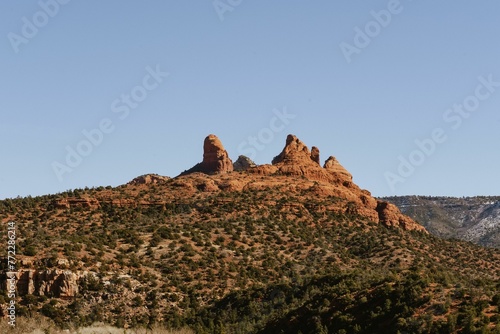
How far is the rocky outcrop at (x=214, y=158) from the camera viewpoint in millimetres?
113938

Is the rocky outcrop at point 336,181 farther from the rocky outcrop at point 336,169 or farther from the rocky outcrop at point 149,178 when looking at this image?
the rocky outcrop at point 149,178

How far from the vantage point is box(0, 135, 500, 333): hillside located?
48625mm

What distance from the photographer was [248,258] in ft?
255

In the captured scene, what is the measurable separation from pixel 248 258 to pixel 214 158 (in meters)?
39.2

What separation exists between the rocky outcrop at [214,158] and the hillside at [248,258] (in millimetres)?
202

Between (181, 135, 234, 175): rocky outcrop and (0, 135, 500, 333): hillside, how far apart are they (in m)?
0.20

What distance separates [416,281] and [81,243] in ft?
110

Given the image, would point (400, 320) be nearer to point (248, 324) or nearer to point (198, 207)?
point (248, 324)

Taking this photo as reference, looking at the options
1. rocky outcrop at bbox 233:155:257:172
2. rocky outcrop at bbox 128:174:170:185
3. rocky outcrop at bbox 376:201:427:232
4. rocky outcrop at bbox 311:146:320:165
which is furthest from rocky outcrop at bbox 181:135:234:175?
rocky outcrop at bbox 233:155:257:172

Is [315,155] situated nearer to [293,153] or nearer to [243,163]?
[293,153]

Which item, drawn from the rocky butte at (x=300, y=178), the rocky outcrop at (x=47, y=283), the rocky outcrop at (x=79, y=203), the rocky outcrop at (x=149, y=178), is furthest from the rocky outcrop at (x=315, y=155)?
the rocky outcrop at (x=47, y=283)

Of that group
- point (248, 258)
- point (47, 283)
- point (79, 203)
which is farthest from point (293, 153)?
point (47, 283)

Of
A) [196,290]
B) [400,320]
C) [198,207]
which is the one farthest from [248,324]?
[198,207]

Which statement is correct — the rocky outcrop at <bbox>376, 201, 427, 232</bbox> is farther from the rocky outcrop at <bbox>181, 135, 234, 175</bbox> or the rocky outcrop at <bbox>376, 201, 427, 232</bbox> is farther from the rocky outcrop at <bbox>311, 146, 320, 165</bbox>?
the rocky outcrop at <bbox>181, 135, 234, 175</bbox>
